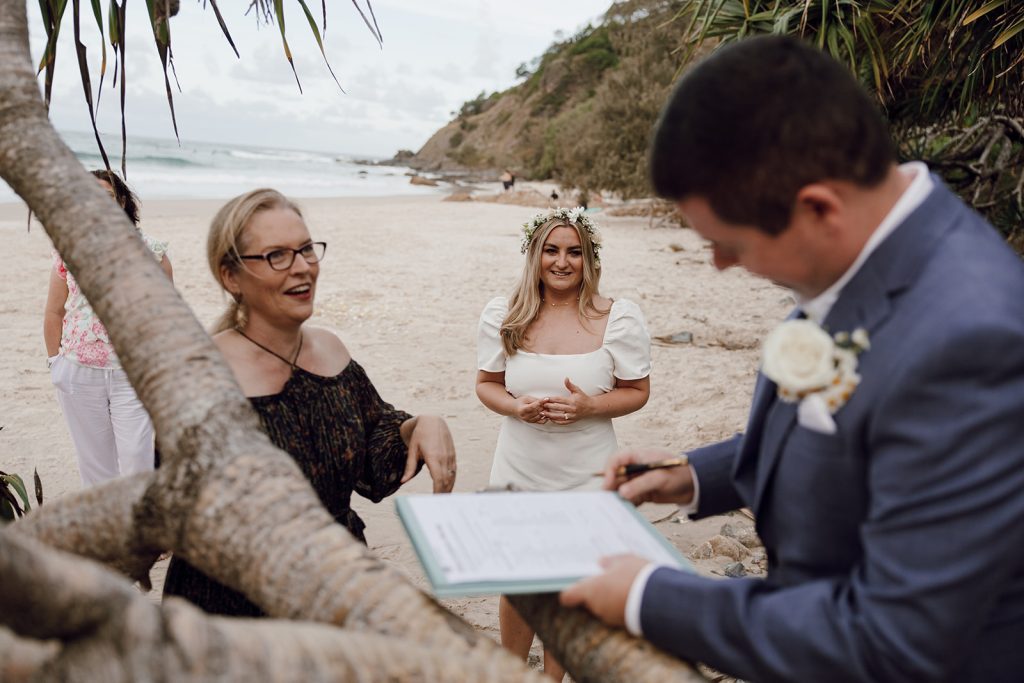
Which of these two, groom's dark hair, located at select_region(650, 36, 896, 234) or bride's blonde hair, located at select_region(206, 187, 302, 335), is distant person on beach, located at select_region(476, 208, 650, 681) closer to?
bride's blonde hair, located at select_region(206, 187, 302, 335)

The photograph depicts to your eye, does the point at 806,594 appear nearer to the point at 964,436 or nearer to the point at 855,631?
the point at 855,631

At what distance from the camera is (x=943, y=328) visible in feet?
3.51

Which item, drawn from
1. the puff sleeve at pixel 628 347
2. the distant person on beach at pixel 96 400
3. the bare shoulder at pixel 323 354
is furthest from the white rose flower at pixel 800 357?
the distant person on beach at pixel 96 400

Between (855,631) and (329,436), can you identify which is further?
(329,436)

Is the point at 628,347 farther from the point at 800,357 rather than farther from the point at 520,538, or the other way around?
the point at 800,357

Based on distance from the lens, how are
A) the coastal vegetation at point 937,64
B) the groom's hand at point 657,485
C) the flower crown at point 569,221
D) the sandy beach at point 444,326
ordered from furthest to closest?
1. the coastal vegetation at point 937,64
2. the sandy beach at point 444,326
3. the flower crown at point 569,221
4. the groom's hand at point 657,485

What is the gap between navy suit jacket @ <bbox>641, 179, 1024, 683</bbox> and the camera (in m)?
1.04

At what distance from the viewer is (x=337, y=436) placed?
2.59 metres

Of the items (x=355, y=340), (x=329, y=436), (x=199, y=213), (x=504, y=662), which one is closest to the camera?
(x=504, y=662)

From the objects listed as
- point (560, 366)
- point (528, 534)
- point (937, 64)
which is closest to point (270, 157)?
point (937, 64)

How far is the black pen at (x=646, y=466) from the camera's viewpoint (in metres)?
1.68

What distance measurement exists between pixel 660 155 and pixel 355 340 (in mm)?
8555

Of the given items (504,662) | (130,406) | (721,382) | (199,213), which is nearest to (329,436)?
(504,662)

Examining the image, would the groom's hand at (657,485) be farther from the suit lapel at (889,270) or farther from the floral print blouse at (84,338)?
the floral print blouse at (84,338)
